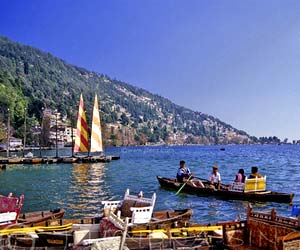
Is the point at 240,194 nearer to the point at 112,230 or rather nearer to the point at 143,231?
the point at 143,231

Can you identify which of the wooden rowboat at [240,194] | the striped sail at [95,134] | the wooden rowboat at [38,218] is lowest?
the wooden rowboat at [240,194]

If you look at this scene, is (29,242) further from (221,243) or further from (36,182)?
(36,182)

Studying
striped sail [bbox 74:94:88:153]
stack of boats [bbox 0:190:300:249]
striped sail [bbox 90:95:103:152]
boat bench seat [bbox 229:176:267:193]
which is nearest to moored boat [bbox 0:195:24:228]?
stack of boats [bbox 0:190:300:249]

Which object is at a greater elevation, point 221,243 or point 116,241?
point 116,241

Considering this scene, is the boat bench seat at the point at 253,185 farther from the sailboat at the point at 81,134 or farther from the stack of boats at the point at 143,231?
the sailboat at the point at 81,134

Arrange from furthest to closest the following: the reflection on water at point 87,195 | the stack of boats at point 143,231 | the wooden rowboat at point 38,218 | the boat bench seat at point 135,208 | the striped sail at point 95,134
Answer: the striped sail at point 95,134
the reflection on water at point 87,195
the wooden rowboat at point 38,218
the boat bench seat at point 135,208
the stack of boats at point 143,231

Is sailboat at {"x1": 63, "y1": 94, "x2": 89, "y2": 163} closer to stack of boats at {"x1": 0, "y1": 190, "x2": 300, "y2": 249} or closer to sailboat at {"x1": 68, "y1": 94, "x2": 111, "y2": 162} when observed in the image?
sailboat at {"x1": 68, "y1": 94, "x2": 111, "y2": 162}

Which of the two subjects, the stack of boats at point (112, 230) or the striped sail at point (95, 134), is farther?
the striped sail at point (95, 134)

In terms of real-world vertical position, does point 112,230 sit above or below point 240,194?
above

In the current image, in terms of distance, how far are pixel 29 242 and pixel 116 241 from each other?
202 inches

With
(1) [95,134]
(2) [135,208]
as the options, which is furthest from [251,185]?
(1) [95,134]

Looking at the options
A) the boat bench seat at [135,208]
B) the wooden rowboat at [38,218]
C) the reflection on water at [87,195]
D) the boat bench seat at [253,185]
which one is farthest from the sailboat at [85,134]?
the boat bench seat at [135,208]

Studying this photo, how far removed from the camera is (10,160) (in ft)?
258

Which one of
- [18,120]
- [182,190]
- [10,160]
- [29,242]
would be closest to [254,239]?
[29,242]
